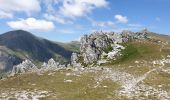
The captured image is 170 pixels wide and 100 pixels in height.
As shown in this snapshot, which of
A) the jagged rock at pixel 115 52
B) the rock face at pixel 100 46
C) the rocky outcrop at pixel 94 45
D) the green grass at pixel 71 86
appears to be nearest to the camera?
the green grass at pixel 71 86

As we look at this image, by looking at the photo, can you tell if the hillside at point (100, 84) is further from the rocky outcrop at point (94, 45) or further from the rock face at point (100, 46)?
the rocky outcrop at point (94, 45)

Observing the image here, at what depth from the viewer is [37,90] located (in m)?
47.8

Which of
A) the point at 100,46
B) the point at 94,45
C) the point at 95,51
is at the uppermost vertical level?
the point at 94,45

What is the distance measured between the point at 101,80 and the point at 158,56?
1684 inches

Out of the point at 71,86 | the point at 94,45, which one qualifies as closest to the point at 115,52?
the point at 94,45

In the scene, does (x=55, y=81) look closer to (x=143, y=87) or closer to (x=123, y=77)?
(x=123, y=77)

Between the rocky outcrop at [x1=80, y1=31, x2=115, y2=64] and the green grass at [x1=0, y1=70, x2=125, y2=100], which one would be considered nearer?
the green grass at [x1=0, y1=70, x2=125, y2=100]

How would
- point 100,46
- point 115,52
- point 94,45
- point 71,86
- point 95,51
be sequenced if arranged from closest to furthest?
point 71,86, point 115,52, point 95,51, point 100,46, point 94,45

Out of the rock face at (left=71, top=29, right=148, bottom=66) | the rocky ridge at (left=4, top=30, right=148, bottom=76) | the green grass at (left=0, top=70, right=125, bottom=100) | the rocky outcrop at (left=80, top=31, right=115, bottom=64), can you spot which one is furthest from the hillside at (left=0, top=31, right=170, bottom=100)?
the rocky outcrop at (left=80, top=31, right=115, bottom=64)

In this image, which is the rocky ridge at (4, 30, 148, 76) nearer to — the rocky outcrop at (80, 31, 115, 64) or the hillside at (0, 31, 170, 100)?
the rocky outcrop at (80, 31, 115, 64)

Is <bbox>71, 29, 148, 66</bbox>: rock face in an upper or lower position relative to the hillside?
upper

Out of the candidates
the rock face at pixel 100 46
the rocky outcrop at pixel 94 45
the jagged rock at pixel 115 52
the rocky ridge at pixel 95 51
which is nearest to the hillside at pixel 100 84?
the jagged rock at pixel 115 52

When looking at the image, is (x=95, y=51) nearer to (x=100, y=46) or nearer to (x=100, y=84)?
(x=100, y=46)

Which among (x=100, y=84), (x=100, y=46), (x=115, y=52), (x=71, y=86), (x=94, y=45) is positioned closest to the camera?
(x=71, y=86)
